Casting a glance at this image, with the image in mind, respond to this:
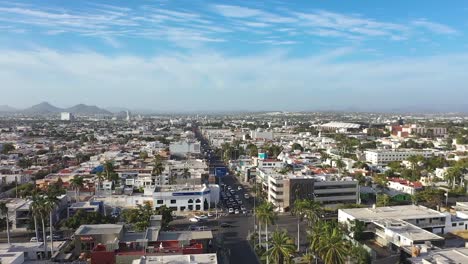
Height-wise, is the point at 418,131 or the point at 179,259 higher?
the point at 179,259

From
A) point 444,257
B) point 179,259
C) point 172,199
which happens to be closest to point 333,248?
point 444,257

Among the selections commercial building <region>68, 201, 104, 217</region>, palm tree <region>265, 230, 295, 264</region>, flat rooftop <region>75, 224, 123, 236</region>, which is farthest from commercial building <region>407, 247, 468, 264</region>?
commercial building <region>68, 201, 104, 217</region>

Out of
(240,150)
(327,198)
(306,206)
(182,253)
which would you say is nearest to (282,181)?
(327,198)

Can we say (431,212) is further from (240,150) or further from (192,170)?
(240,150)

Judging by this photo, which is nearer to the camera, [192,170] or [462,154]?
[192,170]

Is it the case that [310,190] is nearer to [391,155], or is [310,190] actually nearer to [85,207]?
[85,207]

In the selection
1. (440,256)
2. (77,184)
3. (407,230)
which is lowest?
(407,230)

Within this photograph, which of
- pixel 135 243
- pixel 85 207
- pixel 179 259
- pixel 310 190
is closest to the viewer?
pixel 179 259
